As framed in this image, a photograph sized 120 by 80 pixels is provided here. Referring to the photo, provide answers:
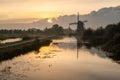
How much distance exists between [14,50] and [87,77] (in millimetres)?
27741

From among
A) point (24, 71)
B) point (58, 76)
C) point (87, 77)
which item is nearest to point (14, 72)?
point (24, 71)

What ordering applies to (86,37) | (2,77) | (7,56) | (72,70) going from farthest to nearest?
(86,37) → (7,56) → (72,70) → (2,77)

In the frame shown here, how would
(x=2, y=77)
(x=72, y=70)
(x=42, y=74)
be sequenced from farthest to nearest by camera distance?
(x=72, y=70) < (x=42, y=74) < (x=2, y=77)

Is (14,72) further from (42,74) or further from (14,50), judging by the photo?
(14,50)

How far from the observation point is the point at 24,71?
42.4 metres

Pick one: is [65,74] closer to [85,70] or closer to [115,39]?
[85,70]

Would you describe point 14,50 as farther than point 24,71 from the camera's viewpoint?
Yes

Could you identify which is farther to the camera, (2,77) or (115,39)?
(115,39)

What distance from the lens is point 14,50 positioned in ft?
210

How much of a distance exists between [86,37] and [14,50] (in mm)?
74301

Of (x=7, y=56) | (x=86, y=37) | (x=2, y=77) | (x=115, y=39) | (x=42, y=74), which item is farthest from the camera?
(x=86, y=37)

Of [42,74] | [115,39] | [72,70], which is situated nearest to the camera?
[42,74]

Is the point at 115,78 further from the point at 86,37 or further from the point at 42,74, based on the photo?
the point at 86,37

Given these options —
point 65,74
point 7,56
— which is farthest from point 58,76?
point 7,56
